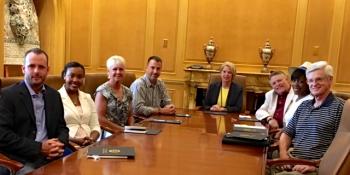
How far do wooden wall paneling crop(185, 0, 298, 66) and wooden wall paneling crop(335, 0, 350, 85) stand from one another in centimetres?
72

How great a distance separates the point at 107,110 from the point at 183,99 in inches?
121

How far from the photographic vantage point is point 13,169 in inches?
72.8

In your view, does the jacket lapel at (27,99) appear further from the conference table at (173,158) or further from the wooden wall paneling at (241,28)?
the wooden wall paneling at (241,28)

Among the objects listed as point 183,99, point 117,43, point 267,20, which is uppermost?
point 267,20

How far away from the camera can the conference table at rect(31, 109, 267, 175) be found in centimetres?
161

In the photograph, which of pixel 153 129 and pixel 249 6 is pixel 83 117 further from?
pixel 249 6

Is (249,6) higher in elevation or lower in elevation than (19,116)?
higher

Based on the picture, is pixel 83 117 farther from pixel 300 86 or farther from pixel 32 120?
pixel 300 86

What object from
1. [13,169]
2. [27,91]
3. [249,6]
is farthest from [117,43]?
[13,169]

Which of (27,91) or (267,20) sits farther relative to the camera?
(267,20)

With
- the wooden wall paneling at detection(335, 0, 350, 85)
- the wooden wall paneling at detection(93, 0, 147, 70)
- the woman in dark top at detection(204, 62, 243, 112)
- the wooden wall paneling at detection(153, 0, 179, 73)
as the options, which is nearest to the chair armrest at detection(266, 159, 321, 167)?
the woman in dark top at detection(204, 62, 243, 112)

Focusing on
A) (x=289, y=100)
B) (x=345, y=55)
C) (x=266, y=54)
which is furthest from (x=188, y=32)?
(x=289, y=100)

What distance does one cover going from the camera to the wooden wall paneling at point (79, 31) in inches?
266

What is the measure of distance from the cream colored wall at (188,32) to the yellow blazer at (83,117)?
136 inches
